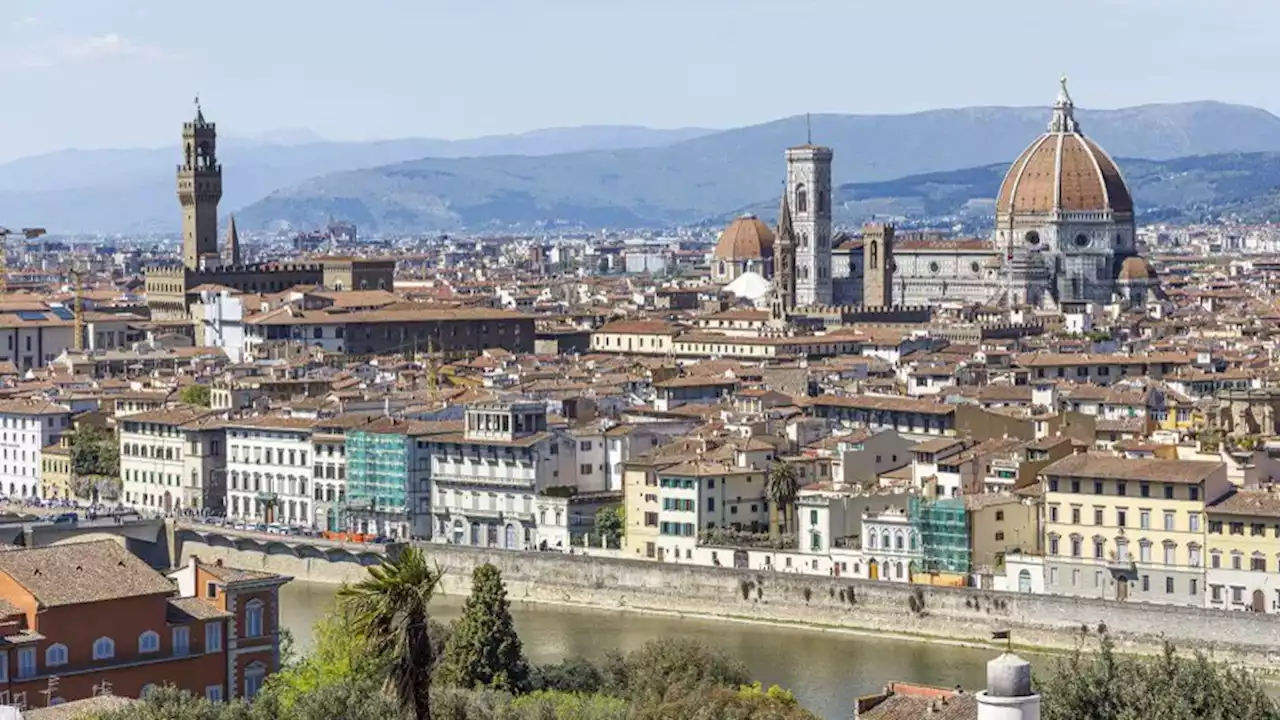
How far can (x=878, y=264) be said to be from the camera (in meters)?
95.5

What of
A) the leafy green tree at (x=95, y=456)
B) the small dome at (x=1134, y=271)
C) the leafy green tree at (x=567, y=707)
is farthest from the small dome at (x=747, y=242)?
the leafy green tree at (x=567, y=707)

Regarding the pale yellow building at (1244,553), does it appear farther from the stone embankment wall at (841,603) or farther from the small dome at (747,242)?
the small dome at (747,242)

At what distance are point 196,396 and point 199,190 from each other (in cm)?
3640

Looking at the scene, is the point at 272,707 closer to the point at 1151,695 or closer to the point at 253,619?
the point at 253,619

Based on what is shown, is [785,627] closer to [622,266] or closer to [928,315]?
[928,315]

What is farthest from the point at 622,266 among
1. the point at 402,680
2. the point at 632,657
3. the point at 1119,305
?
the point at 402,680

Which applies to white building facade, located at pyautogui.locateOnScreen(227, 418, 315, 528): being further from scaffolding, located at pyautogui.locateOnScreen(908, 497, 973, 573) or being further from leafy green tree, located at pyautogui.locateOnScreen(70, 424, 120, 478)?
scaffolding, located at pyautogui.locateOnScreen(908, 497, 973, 573)

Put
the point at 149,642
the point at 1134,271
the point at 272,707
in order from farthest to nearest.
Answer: the point at 1134,271 < the point at 149,642 < the point at 272,707

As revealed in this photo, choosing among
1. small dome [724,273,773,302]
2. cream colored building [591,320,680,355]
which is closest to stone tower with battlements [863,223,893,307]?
small dome [724,273,773,302]

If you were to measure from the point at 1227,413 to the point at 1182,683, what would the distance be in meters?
24.5

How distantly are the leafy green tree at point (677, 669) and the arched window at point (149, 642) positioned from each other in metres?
3.81

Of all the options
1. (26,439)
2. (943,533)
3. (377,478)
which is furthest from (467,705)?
(26,439)

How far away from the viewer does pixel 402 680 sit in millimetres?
15297

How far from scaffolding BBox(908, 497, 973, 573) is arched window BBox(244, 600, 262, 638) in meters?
13.0
